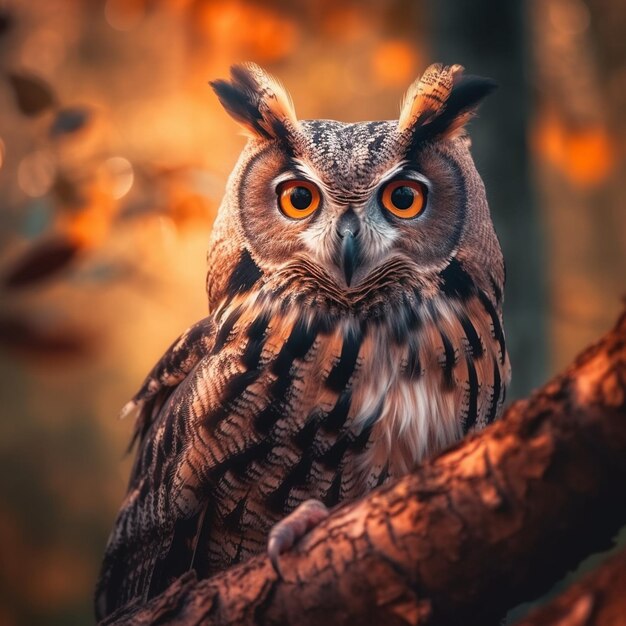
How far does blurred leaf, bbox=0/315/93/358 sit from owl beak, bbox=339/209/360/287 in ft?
1.37

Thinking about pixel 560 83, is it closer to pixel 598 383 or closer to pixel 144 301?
pixel 144 301

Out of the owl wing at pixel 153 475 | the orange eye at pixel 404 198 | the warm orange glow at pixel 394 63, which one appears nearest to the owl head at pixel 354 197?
the orange eye at pixel 404 198

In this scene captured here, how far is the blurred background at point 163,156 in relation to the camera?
9.26 ft

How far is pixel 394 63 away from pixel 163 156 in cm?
101

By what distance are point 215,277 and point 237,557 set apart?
0.47 m

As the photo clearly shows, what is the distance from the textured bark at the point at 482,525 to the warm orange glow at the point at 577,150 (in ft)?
9.03

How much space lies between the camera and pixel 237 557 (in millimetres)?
1196

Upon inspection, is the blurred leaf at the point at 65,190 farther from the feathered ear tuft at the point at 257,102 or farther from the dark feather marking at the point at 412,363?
the dark feather marking at the point at 412,363

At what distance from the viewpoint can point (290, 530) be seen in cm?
90

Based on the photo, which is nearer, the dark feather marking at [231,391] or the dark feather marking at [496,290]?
the dark feather marking at [231,391]

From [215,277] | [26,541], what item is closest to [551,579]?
[215,277]

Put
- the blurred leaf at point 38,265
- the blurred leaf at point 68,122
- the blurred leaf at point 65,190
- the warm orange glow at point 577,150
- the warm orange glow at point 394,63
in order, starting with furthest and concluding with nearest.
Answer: the warm orange glow at point 577,150
the warm orange glow at point 394,63
the blurred leaf at point 65,190
the blurred leaf at point 68,122
the blurred leaf at point 38,265

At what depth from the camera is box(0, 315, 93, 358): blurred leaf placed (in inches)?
35.6

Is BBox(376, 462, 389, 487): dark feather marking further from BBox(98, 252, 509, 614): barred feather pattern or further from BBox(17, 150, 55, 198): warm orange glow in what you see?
BBox(17, 150, 55, 198): warm orange glow
